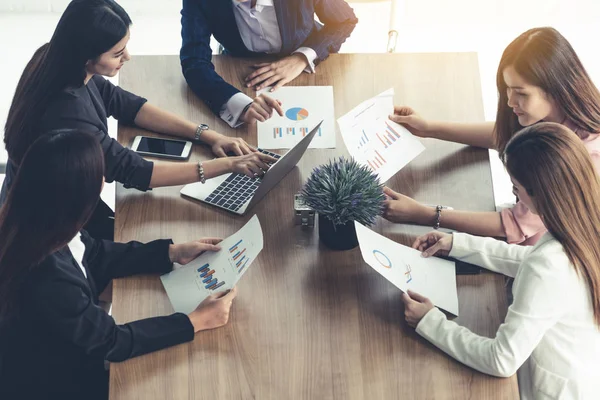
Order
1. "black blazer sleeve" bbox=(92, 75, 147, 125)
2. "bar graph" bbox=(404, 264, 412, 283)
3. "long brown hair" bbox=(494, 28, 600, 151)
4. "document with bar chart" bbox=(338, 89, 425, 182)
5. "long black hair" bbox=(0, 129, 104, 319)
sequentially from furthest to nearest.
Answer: "black blazer sleeve" bbox=(92, 75, 147, 125) → "document with bar chart" bbox=(338, 89, 425, 182) → "long brown hair" bbox=(494, 28, 600, 151) → "bar graph" bbox=(404, 264, 412, 283) → "long black hair" bbox=(0, 129, 104, 319)

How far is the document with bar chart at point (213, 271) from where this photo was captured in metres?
1.44

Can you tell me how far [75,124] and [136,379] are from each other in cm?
65

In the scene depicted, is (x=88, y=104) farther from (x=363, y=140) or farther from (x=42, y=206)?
(x=363, y=140)

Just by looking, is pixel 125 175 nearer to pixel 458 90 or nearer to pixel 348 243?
pixel 348 243

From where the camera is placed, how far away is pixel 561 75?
62.9 inches

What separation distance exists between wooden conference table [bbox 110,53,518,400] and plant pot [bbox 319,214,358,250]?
0.7 inches

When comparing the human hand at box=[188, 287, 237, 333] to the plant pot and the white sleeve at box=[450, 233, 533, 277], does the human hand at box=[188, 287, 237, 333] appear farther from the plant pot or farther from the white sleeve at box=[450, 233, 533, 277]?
the white sleeve at box=[450, 233, 533, 277]

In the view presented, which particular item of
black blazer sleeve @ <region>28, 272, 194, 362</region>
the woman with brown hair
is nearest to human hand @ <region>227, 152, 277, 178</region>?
the woman with brown hair

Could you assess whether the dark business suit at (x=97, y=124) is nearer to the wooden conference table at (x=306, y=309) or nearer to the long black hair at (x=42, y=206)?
the wooden conference table at (x=306, y=309)

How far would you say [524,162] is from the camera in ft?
4.44

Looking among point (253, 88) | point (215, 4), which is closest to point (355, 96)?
point (253, 88)

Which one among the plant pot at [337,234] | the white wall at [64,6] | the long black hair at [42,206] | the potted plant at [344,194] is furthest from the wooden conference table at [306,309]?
the white wall at [64,6]

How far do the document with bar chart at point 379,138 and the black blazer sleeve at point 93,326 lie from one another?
2.09ft

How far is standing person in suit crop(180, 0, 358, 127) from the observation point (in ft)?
6.38
